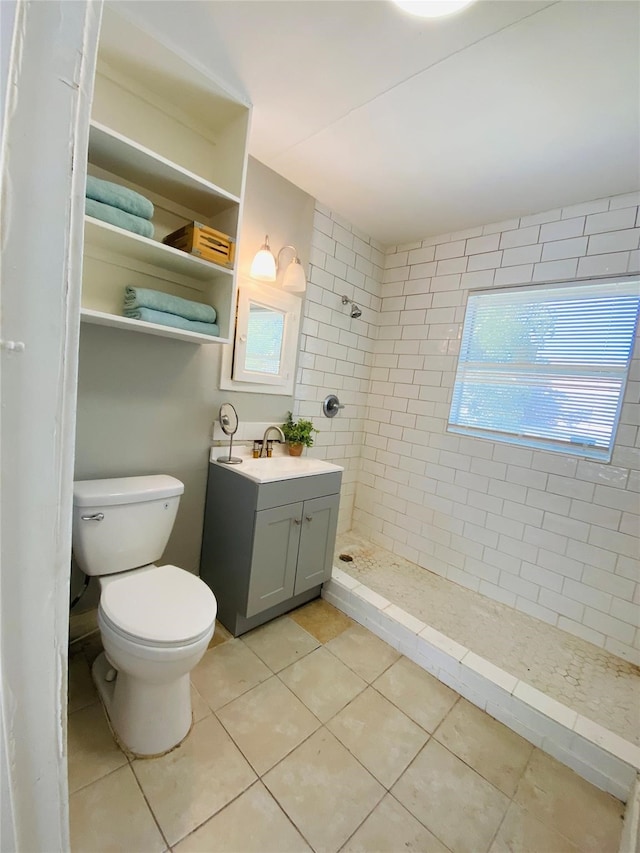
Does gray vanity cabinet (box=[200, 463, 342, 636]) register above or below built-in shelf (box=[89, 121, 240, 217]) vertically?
below

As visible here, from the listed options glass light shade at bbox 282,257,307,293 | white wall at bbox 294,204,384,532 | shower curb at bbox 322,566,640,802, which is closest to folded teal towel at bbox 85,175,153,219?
glass light shade at bbox 282,257,307,293

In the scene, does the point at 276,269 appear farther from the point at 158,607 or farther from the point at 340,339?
the point at 158,607

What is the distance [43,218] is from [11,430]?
24 centimetres

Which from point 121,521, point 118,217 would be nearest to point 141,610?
point 121,521

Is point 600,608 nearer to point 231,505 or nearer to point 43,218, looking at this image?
point 231,505

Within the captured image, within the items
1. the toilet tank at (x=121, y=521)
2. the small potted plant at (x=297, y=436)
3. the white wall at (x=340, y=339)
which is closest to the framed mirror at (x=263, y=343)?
the white wall at (x=340, y=339)

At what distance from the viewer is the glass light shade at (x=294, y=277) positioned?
192 centimetres

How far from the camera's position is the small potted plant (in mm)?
2182

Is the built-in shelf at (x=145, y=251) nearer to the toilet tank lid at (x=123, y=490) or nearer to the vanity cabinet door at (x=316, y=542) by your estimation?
the toilet tank lid at (x=123, y=490)

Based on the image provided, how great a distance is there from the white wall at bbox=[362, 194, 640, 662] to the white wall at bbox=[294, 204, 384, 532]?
11cm

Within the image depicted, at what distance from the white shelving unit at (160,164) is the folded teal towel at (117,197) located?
10 cm

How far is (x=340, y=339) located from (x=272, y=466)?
43.5 inches

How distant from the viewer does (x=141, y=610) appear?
116 cm

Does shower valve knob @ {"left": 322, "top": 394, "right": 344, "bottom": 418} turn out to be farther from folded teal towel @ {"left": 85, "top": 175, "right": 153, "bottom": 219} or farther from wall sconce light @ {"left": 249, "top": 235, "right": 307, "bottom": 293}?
folded teal towel @ {"left": 85, "top": 175, "right": 153, "bottom": 219}
